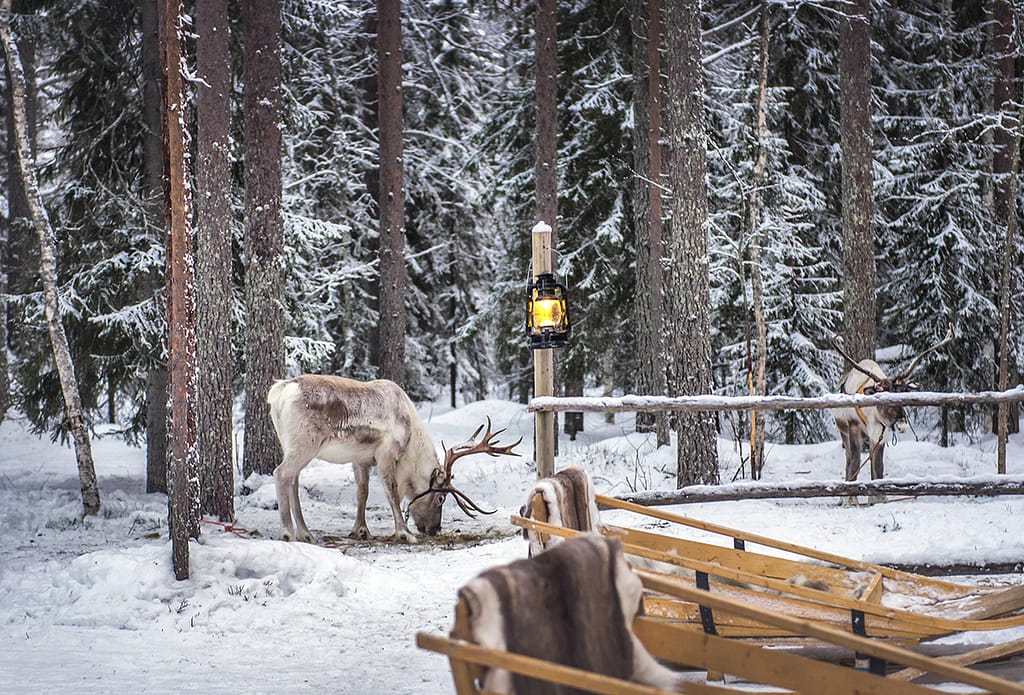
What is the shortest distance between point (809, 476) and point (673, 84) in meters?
5.65

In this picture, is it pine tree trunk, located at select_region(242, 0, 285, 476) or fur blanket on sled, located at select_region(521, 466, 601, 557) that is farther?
pine tree trunk, located at select_region(242, 0, 285, 476)

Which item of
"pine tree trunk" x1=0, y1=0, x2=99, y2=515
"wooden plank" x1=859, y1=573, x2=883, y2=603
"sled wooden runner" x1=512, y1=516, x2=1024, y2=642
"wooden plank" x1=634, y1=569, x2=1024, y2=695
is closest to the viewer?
"wooden plank" x1=634, y1=569, x2=1024, y2=695

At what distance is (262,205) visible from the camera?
11336 millimetres

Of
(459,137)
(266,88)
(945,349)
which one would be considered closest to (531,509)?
(266,88)

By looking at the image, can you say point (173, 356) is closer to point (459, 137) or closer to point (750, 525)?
point (750, 525)

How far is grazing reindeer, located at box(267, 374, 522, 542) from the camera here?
9.34 meters

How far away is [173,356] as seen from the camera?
7105mm

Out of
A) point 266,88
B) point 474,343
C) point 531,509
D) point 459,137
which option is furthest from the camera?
point 474,343

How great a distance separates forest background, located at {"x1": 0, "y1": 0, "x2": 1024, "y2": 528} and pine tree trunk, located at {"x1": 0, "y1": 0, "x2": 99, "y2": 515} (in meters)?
1.16

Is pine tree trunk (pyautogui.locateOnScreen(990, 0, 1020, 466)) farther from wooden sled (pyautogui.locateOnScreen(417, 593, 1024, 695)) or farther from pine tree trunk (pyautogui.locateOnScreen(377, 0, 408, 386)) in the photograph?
wooden sled (pyautogui.locateOnScreen(417, 593, 1024, 695))

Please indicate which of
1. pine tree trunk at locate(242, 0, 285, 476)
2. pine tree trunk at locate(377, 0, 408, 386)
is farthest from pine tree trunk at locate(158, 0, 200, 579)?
pine tree trunk at locate(377, 0, 408, 386)

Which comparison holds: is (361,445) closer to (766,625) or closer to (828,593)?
(766,625)

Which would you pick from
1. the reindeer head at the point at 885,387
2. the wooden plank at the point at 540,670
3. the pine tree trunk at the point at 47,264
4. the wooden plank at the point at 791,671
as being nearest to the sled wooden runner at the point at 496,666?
the wooden plank at the point at 540,670

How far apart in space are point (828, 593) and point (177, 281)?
5426 mm
